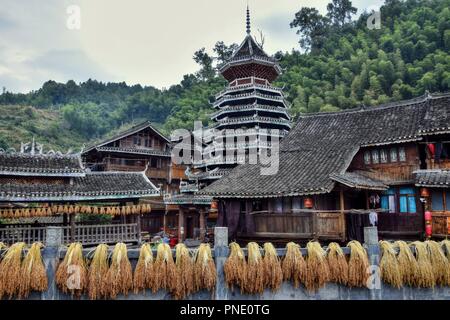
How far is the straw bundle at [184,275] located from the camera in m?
8.49

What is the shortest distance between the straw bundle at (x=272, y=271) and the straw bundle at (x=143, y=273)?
8.92 feet

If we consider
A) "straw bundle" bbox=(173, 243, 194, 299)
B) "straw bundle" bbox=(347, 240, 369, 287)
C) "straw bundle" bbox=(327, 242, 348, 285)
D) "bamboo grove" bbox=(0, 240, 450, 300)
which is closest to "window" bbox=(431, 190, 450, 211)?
"bamboo grove" bbox=(0, 240, 450, 300)

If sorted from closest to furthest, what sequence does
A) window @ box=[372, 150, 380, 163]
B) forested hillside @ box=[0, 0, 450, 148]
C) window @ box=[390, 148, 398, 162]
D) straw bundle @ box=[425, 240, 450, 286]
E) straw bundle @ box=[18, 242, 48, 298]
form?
straw bundle @ box=[18, 242, 48, 298]
straw bundle @ box=[425, 240, 450, 286]
window @ box=[390, 148, 398, 162]
window @ box=[372, 150, 380, 163]
forested hillside @ box=[0, 0, 450, 148]

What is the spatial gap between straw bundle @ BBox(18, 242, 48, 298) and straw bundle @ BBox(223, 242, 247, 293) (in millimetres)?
4184

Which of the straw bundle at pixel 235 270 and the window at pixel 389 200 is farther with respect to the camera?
the window at pixel 389 200

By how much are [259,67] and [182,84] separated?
2008 inches

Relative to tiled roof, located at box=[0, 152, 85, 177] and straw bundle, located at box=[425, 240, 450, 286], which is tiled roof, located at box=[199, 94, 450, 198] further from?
tiled roof, located at box=[0, 152, 85, 177]

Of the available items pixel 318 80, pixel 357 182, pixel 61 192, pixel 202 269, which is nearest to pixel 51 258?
pixel 202 269

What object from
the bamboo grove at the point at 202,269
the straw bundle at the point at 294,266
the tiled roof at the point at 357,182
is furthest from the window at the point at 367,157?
the straw bundle at the point at 294,266

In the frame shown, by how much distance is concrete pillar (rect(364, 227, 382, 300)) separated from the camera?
891 centimetres

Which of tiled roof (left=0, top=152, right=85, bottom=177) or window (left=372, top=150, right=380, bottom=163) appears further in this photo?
window (left=372, top=150, right=380, bottom=163)

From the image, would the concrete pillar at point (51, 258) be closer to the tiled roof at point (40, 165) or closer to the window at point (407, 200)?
the tiled roof at point (40, 165)
